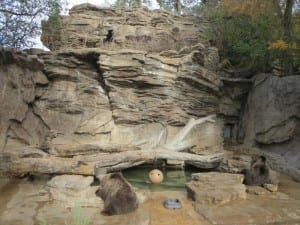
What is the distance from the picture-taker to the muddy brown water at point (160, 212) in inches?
252

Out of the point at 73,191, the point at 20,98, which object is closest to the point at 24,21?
the point at 20,98

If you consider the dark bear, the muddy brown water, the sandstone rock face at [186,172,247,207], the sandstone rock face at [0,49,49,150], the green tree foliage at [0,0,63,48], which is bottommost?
the muddy brown water

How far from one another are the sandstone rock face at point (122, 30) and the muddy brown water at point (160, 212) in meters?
10.4

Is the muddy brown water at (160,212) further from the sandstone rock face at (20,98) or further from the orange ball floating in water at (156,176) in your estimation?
the sandstone rock face at (20,98)

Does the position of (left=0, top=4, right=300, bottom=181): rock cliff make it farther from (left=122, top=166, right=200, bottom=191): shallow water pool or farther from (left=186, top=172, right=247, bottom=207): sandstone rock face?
(left=186, top=172, right=247, bottom=207): sandstone rock face

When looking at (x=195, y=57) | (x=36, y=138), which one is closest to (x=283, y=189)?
(x=195, y=57)

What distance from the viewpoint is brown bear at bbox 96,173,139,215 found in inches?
269

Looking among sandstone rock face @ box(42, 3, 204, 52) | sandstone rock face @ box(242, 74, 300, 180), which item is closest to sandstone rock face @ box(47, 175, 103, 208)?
sandstone rock face @ box(242, 74, 300, 180)

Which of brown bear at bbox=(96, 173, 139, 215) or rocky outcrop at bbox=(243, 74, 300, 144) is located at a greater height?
rocky outcrop at bbox=(243, 74, 300, 144)

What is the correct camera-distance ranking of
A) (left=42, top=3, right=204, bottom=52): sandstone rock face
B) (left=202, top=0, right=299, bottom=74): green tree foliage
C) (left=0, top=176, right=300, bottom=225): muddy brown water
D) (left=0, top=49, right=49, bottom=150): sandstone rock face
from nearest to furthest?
(left=0, top=176, right=300, bottom=225): muddy brown water, (left=0, top=49, right=49, bottom=150): sandstone rock face, (left=202, top=0, right=299, bottom=74): green tree foliage, (left=42, top=3, right=204, bottom=52): sandstone rock face

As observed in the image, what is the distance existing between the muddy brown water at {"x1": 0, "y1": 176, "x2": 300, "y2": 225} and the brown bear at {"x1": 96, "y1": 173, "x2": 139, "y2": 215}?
162 millimetres

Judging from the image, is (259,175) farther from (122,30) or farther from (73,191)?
(122,30)

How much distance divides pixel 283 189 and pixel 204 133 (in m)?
5.95

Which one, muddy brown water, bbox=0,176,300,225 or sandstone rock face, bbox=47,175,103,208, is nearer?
muddy brown water, bbox=0,176,300,225
